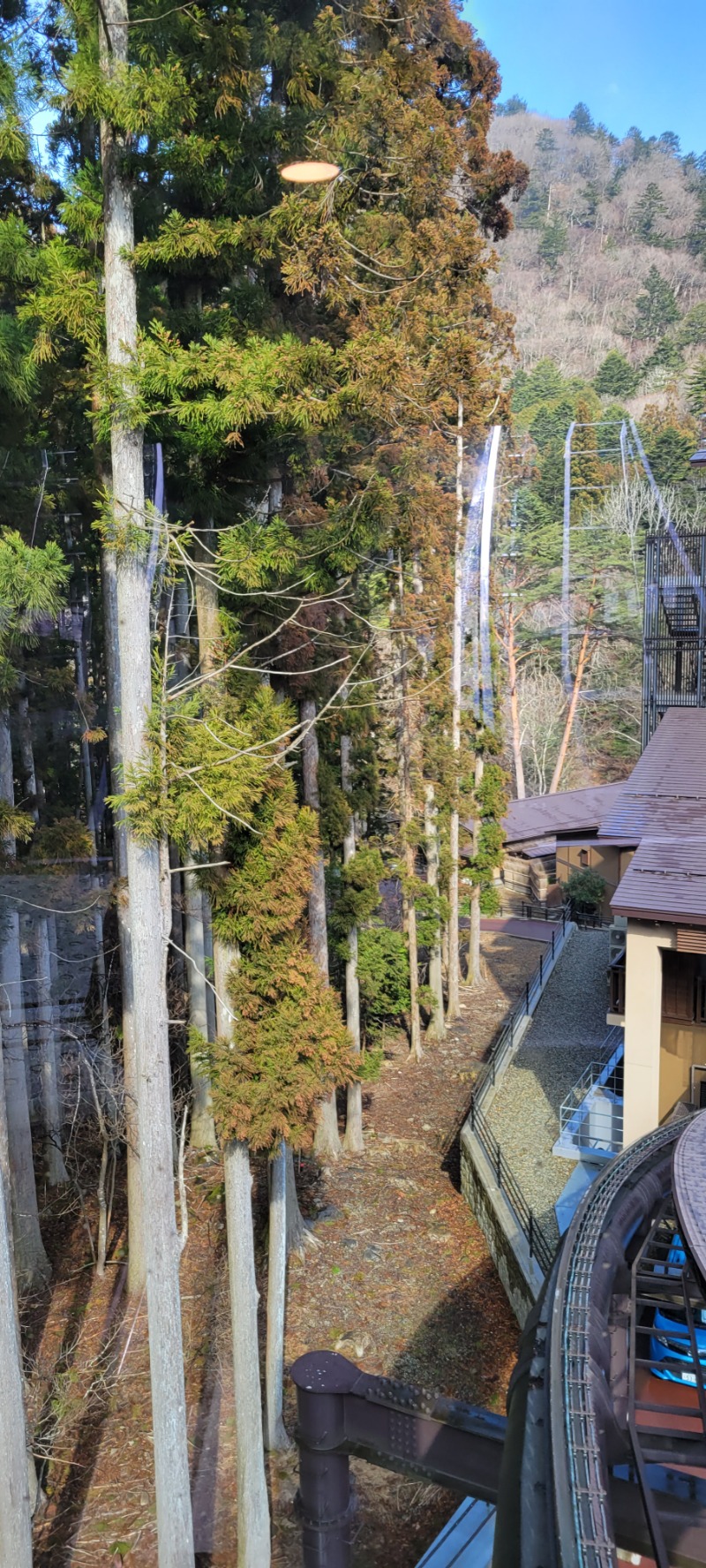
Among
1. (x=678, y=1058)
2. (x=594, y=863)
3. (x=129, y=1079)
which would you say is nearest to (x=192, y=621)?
(x=129, y=1079)

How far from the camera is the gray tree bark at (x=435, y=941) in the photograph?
2083cm

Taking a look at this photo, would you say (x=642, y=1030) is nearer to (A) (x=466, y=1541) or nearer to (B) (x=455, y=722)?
(A) (x=466, y=1541)

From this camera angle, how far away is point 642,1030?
10.6m

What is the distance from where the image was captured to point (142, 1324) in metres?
11.3

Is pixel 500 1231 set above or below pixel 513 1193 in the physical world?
below

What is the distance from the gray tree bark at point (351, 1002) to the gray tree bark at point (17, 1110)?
4.98 m

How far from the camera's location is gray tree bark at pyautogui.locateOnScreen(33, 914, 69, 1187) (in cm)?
1327

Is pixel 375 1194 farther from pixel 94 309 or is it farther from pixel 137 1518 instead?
pixel 94 309

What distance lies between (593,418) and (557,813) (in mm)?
19561

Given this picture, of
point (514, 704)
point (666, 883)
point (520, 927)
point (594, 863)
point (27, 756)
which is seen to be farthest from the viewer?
point (514, 704)

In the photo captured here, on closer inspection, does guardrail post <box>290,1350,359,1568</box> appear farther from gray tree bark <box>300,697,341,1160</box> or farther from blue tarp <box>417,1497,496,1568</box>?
gray tree bark <box>300,697,341,1160</box>

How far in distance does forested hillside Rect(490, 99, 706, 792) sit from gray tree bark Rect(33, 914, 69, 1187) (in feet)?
57.3

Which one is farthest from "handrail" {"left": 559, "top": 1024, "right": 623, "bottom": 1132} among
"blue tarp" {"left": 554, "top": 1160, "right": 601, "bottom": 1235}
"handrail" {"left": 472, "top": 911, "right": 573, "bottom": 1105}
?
"handrail" {"left": 472, "top": 911, "right": 573, "bottom": 1105}

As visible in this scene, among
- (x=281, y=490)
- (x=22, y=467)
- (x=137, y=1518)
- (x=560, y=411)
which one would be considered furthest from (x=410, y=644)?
(x=560, y=411)
